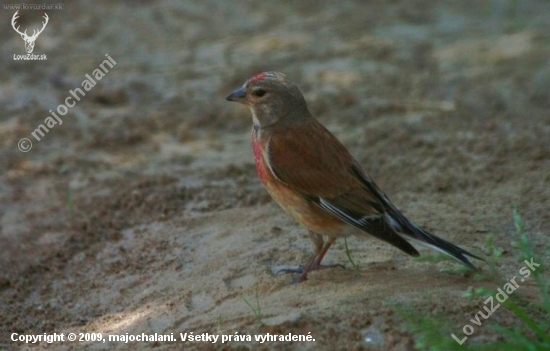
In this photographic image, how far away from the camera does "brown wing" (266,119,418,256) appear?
535 centimetres

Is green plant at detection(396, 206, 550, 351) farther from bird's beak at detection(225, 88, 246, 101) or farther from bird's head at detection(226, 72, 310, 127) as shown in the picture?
bird's beak at detection(225, 88, 246, 101)

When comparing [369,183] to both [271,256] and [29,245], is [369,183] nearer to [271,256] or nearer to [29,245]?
[271,256]

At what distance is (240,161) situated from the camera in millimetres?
8000

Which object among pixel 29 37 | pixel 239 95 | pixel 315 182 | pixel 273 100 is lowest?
pixel 315 182

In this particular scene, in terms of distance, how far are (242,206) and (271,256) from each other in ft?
3.79

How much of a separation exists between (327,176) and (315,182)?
8 cm

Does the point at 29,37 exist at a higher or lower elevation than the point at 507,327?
→ higher

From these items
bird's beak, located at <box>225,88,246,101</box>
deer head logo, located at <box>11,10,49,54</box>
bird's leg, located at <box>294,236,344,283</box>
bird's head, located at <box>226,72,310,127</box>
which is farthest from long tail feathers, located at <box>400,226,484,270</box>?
deer head logo, located at <box>11,10,49,54</box>

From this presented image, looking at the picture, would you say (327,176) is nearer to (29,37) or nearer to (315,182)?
(315,182)

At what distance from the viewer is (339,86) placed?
947cm

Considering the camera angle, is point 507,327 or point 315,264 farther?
point 315,264

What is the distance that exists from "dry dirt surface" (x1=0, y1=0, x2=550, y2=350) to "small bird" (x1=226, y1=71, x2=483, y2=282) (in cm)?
29

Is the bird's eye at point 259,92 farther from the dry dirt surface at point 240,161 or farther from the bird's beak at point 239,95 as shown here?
the dry dirt surface at point 240,161

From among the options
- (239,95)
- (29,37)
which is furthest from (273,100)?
(29,37)
